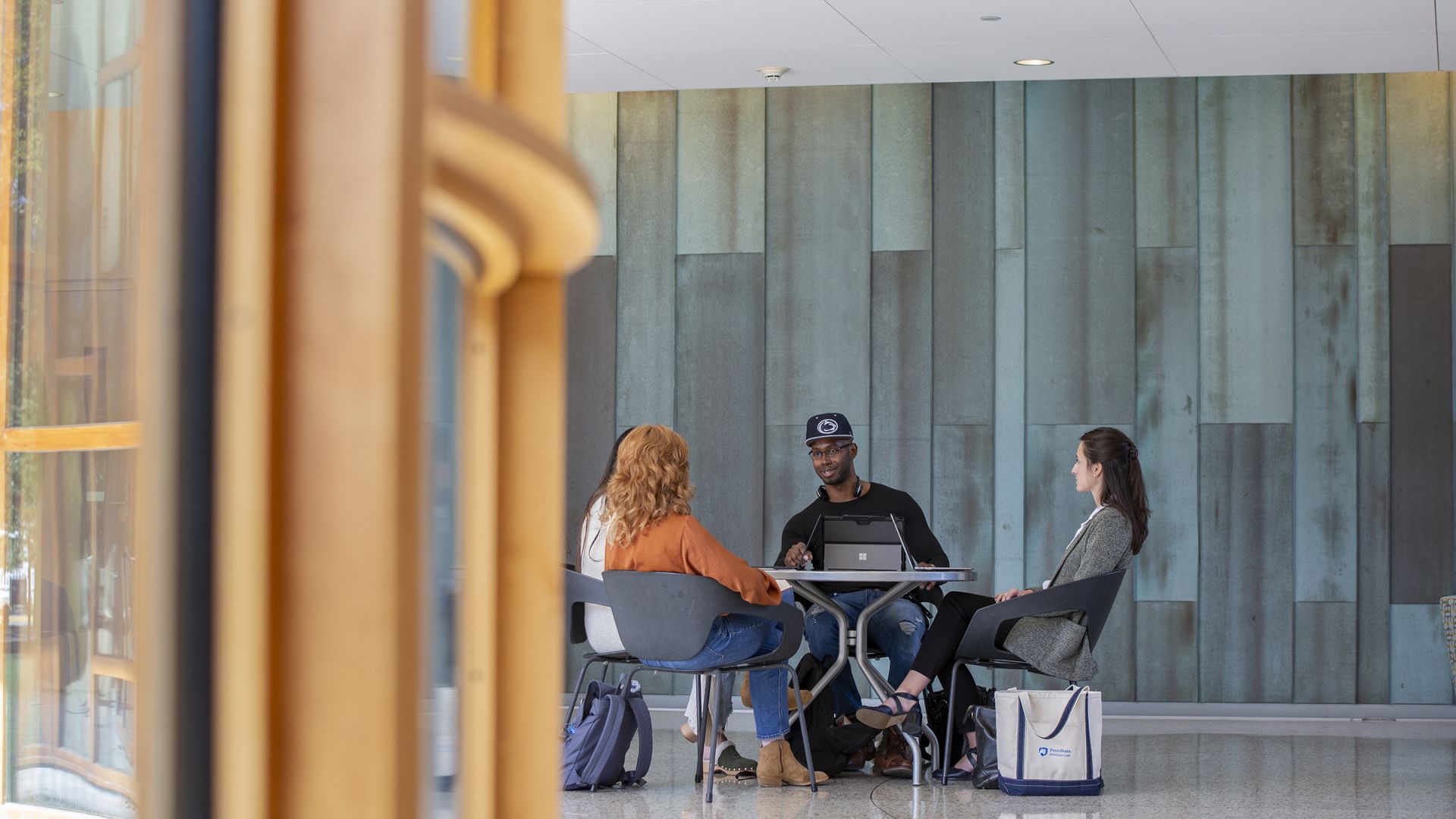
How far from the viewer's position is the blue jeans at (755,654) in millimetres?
4852

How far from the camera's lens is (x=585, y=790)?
A: 507 cm

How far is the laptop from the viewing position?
5.45 metres

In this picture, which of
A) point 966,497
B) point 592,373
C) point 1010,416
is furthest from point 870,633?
point 592,373

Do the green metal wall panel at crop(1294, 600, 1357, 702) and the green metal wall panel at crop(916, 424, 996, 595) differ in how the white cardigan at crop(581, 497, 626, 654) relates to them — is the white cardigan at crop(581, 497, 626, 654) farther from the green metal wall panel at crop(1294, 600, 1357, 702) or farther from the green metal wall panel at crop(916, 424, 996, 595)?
the green metal wall panel at crop(1294, 600, 1357, 702)

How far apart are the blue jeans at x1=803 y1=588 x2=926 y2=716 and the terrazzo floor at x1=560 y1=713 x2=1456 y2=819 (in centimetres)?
42

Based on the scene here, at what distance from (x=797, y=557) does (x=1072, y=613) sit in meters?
1.07

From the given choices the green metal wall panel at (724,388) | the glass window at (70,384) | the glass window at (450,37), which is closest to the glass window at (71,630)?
the glass window at (70,384)

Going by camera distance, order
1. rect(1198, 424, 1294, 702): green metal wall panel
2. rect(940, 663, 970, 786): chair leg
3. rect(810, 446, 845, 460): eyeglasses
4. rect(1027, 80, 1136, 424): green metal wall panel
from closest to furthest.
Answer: rect(940, 663, 970, 786): chair leg, rect(810, 446, 845, 460): eyeglasses, rect(1198, 424, 1294, 702): green metal wall panel, rect(1027, 80, 1136, 424): green metal wall panel

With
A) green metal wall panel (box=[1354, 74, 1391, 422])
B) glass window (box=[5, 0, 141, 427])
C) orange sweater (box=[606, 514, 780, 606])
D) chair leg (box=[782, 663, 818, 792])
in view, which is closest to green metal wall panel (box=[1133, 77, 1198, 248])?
green metal wall panel (box=[1354, 74, 1391, 422])

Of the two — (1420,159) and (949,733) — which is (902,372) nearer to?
(949,733)

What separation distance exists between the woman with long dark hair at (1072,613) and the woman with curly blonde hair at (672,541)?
0.59 m

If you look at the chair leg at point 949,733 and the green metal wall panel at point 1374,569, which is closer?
the chair leg at point 949,733

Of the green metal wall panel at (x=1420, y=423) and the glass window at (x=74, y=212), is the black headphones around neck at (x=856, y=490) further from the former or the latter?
the glass window at (x=74, y=212)

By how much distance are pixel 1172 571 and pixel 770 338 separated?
7.76ft
